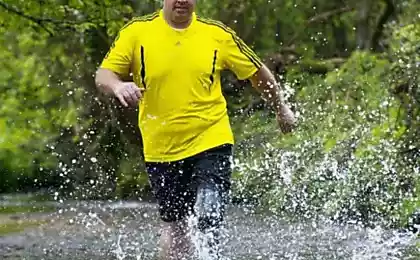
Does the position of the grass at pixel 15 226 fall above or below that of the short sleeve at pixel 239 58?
below

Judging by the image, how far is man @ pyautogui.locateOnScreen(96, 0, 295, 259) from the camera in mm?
5047

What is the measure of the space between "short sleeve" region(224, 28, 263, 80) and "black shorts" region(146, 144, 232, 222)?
416mm

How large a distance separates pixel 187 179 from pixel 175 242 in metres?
0.33

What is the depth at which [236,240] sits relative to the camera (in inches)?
303

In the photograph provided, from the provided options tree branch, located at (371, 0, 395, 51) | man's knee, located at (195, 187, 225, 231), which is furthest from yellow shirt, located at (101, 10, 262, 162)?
tree branch, located at (371, 0, 395, 51)

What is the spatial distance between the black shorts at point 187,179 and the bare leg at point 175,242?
0.14 ft

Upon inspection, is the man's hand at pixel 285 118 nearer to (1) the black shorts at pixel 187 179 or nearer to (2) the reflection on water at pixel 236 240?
(1) the black shorts at pixel 187 179

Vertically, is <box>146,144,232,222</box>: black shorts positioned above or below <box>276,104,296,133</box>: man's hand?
below

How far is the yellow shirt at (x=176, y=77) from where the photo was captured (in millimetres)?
5047

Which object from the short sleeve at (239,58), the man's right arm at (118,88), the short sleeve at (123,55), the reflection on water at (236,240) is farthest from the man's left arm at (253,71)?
the reflection on water at (236,240)

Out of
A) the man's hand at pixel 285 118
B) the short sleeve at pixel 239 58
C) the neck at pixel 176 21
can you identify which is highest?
the neck at pixel 176 21

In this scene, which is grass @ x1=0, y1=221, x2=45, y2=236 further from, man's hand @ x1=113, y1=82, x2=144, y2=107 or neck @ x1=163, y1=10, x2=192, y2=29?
man's hand @ x1=113, y1=82, x2=144, y2=107

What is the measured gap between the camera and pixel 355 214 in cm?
884

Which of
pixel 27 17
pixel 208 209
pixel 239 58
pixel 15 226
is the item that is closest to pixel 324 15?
pixel 27 17
